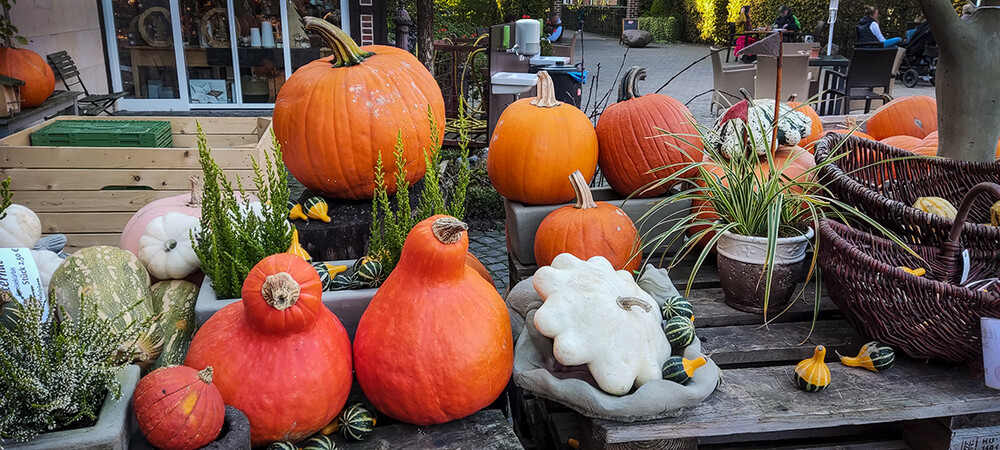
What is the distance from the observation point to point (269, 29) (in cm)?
943

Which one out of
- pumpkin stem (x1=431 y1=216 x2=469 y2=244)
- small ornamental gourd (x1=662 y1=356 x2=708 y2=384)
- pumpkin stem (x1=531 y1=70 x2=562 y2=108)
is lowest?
small ornamental gourd (x1=662 y1=356 x2=708 y2=384)

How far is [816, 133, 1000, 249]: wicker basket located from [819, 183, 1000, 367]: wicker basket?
0.26ft

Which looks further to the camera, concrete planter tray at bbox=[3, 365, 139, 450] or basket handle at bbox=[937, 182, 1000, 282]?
basket handle at bbox=[937, 182, 1000, 282]

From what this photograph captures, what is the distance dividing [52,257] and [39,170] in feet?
7.31

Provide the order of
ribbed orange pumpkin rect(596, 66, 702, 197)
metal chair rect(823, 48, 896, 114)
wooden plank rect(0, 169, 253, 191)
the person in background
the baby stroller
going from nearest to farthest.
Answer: ribbed orange pumpkin rect(596, 66, 702, 197) < wooden plank rect(0, 169, 253, 191) < metal chair rect(823, 48, 896, 114) < the person in background < the baby stroller

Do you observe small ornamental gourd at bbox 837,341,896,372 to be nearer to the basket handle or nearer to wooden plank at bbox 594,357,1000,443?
wooden plank at bbox 594,357,1000,443

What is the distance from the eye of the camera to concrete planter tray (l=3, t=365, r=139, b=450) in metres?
1.23

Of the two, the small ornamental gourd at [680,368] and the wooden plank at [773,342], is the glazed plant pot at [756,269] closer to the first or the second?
the wooden plank at [773,342]

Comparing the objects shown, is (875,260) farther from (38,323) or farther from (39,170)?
(39,170)

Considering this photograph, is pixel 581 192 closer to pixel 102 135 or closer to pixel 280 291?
pixel 280 291

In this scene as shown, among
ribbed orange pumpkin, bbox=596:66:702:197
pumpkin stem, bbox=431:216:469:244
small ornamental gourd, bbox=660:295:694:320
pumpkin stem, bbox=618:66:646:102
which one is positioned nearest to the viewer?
pumpkin stem, bbox=431:216:469:244

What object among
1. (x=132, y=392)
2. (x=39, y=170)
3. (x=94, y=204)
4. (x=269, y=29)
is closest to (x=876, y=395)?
(x=132, y=392)

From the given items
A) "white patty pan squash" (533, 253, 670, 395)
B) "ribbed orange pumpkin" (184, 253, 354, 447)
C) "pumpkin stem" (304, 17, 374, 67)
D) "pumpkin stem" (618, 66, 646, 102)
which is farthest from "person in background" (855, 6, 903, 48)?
"ribbed orange pumpkin" (184, 253, 354, 447)

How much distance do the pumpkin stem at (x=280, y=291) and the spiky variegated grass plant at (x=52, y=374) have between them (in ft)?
1.05
